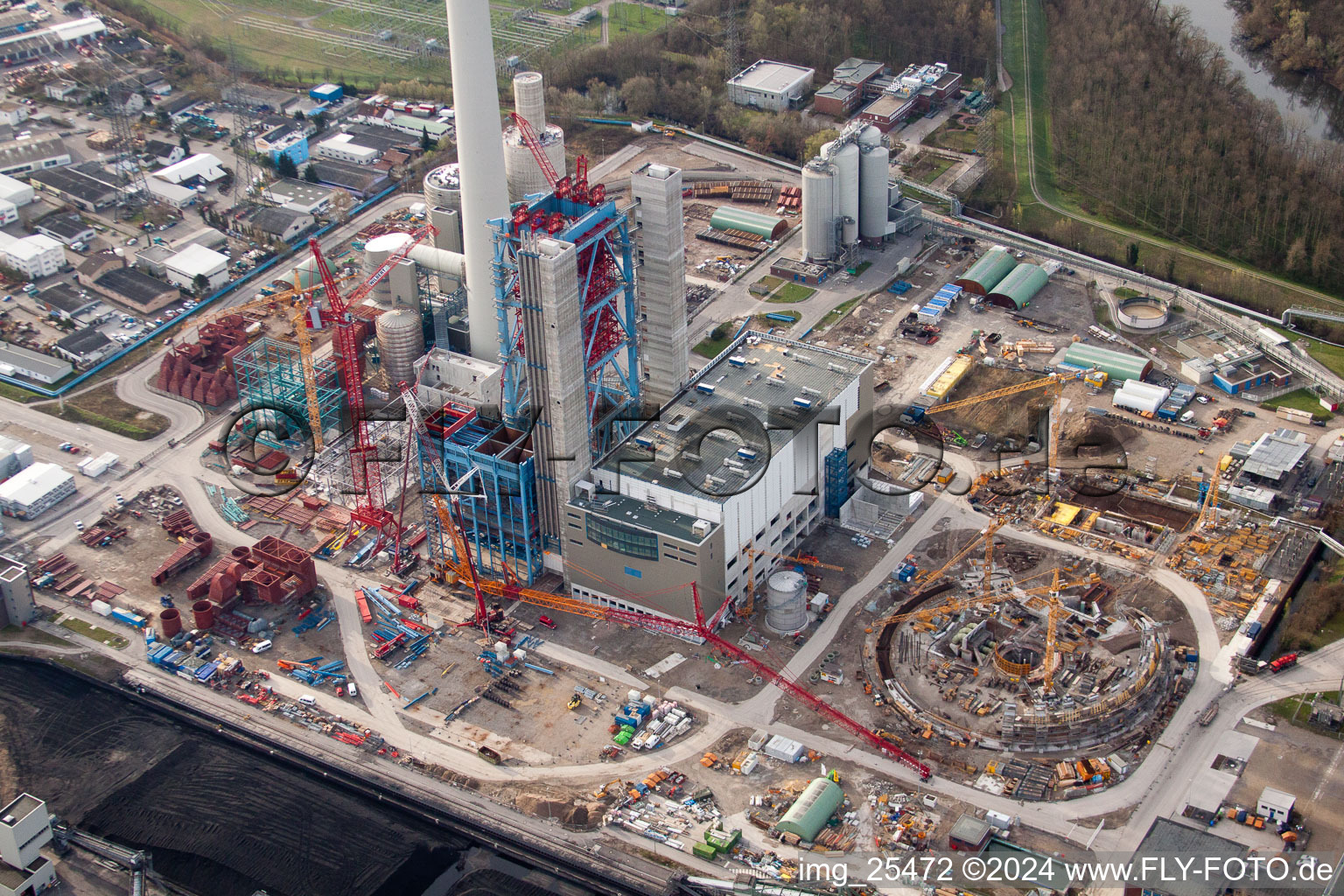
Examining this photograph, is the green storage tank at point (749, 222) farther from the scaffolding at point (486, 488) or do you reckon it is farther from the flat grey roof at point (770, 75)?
the scaffolding at point (486, 488)

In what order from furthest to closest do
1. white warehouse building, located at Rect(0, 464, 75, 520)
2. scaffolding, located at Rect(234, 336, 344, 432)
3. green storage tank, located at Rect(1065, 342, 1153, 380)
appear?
1. green storage tank, located at Rect(1065, 342, 1153, 380)
2. scaffolding, located at Rect(234, 336, 344, 432)
3. white warehouse building, located at Rect(0, 464, 75, 520)

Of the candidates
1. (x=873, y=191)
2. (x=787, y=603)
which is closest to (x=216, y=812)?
(x=787, y=603)

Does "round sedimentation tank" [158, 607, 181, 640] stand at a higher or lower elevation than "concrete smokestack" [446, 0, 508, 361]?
lower

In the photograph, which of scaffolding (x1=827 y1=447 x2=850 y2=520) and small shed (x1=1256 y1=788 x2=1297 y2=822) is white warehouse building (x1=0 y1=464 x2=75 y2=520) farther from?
small shed (x1=1256 y1=788 x2=1297 y2=822)

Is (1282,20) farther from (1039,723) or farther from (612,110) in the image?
(1039,723)

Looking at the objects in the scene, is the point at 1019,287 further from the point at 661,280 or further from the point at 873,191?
the point at 661,280

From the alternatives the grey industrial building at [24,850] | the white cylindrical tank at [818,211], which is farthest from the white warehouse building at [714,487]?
the grey industrial building at [24,850]

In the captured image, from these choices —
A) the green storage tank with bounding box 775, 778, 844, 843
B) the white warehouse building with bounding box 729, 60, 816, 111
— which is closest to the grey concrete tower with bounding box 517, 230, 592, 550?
the green storage tank with bounding box 775, 778, 844, 843
